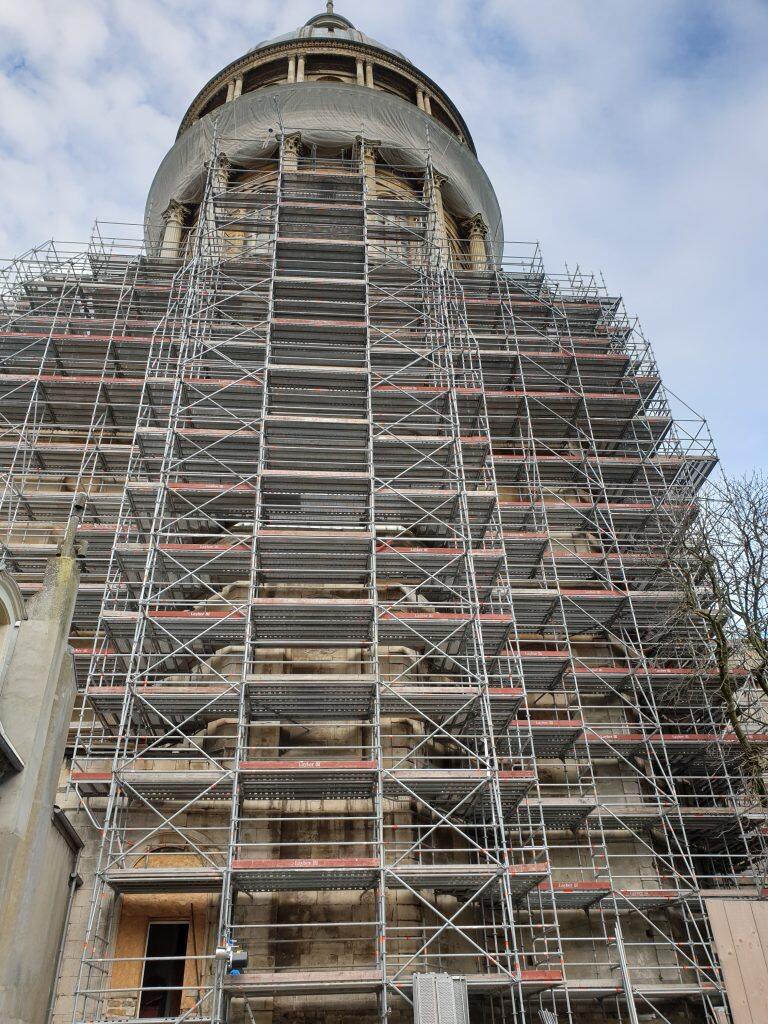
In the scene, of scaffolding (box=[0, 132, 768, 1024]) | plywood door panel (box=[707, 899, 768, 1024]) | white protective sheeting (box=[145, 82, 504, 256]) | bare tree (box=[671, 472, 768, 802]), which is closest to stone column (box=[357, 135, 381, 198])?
white protective sheeting (box=[145, 82, 504, 256])

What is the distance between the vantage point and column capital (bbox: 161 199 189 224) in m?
33.4

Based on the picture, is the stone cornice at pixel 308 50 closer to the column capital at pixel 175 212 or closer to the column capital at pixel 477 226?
the column capital at pixel 175 212

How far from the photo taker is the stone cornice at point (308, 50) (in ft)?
122

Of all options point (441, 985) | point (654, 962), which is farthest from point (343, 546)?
point (654, 962)

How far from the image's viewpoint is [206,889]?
1602 cm

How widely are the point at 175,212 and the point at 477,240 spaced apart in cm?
1108

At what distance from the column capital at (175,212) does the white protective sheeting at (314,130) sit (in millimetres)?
226

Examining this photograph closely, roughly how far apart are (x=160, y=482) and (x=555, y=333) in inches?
522

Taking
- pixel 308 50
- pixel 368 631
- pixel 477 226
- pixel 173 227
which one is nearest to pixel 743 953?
pixel 368 631

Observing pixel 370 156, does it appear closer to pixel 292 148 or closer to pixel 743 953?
pixel 292 148

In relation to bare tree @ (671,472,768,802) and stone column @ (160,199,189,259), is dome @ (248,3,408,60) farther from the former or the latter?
bare tree @ (671,472,768,802)

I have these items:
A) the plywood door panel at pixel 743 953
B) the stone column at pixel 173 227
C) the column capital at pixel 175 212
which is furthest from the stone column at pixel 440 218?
the plywood door panel at pixel 743 953

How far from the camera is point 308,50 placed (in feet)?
122

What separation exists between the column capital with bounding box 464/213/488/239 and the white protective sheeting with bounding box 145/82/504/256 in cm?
113
